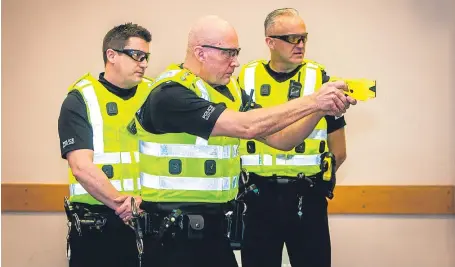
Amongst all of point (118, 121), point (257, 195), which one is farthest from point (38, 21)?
point (257, 195)

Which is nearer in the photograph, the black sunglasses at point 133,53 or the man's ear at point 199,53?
the man's ear at point 199,53

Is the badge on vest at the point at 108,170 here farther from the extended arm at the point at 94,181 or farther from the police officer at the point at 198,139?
the police officer at the point at 198,139

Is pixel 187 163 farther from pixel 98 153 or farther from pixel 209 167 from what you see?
pixel 98 153

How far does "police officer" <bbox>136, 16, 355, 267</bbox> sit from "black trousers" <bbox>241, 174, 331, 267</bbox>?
84 cm

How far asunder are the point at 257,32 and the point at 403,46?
1057 mm

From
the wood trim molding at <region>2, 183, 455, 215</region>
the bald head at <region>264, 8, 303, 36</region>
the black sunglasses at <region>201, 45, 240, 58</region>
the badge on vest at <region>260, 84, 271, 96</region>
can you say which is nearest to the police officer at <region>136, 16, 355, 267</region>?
the black sunglasses at <region>201, 45, 240, 58</region>

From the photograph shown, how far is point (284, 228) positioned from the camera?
4.17 metres

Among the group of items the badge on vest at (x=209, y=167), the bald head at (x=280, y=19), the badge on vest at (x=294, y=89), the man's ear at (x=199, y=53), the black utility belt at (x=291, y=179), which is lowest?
the black utility belt at (x=291, y=179)

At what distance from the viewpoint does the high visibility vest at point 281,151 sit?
165 inches

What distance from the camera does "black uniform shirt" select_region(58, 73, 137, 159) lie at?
3.88m

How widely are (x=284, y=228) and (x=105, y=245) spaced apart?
962 millimetres

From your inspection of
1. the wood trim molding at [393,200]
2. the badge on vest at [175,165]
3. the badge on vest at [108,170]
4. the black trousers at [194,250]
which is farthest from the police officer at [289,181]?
the wood trim molding at [393,200]

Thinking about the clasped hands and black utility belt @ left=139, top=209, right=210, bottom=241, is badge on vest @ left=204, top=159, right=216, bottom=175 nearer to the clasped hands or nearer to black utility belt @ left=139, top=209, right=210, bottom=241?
black utility belt @ left=139, top=209, right=210, bottom=241

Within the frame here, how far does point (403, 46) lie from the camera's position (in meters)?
5.54
